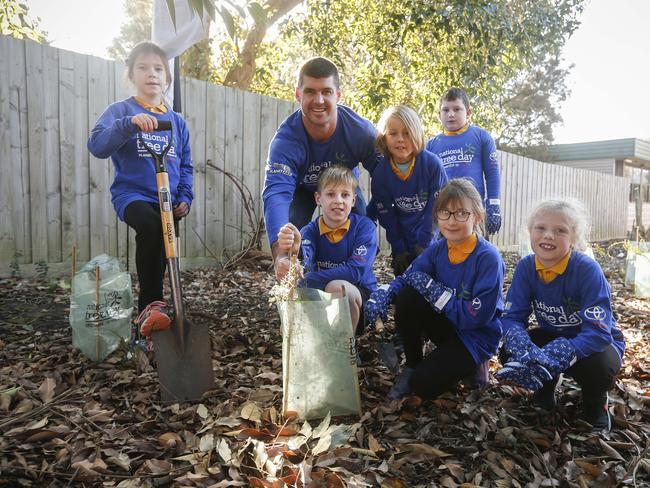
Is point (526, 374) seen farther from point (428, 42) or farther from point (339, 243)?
point (428, 42)

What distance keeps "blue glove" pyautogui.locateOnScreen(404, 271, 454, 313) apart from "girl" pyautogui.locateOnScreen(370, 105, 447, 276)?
2.07ft

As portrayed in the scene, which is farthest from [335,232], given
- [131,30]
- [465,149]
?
[131,30]

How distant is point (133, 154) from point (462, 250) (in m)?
1.99

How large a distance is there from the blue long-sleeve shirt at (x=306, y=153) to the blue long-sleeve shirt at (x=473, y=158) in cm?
129

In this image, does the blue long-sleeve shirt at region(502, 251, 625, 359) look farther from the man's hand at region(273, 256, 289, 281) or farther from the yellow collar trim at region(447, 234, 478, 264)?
the man's hand at region(273, 256, 289, 281)

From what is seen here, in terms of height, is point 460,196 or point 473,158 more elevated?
point 473,158

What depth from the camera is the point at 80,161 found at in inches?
176

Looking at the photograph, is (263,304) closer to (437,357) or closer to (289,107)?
(437,357)

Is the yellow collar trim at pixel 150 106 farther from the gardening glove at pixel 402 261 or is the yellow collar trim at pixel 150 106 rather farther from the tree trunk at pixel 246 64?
the tree trunk at pixel 246 64

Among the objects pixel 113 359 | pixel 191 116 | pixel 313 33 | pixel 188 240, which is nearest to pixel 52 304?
pixel 113 359

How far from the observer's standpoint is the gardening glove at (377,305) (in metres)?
2.36

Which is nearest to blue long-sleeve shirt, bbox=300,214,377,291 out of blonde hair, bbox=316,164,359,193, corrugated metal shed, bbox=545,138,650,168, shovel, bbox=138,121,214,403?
blonde hair, bbox=316,164,359,193

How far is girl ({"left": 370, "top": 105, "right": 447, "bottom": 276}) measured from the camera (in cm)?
276

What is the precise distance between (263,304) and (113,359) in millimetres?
1448
